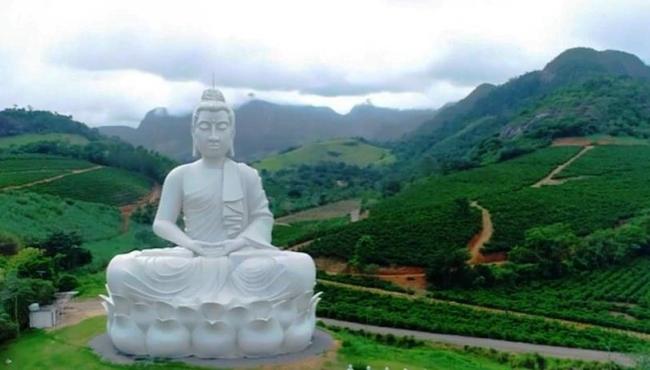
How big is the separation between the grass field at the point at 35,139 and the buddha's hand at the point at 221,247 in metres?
56.7

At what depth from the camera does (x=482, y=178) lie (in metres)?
47.3

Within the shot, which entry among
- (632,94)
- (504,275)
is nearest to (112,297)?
(504,275)

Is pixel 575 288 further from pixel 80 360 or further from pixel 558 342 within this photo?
pixel 80 360

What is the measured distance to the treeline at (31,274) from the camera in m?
15.0

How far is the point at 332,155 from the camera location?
97.9 meters

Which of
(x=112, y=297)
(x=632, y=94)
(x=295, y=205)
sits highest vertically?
(x=632, y=94)

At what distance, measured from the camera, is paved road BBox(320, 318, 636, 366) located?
58.2 feet

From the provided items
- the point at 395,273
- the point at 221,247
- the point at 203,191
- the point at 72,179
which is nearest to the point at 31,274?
the point at 203,191

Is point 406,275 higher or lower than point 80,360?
lower

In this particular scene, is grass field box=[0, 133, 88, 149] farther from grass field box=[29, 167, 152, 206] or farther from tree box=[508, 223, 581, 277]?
tree box=[508, 223, 581, 277]

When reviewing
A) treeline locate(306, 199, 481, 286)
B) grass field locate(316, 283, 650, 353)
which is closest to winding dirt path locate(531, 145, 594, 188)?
treeline locate(306, 199, 481, 286)

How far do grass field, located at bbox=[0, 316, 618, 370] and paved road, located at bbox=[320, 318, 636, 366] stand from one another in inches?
68.0

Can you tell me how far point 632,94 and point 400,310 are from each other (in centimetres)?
5690

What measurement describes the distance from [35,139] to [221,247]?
6230 centimetres
